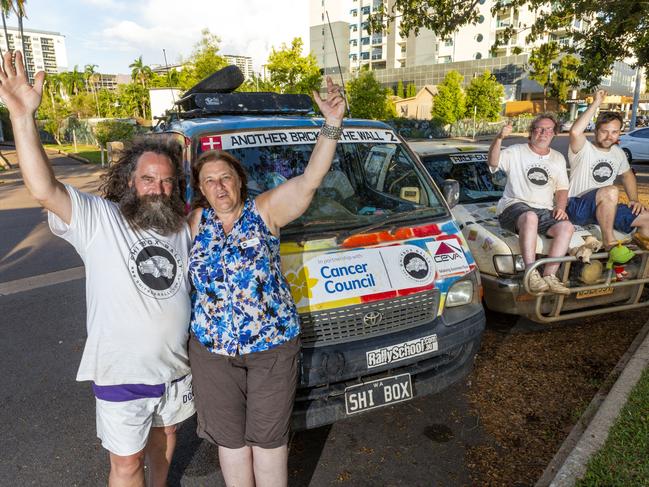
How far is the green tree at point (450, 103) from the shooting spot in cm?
4622

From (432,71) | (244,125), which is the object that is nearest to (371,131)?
(244,125)

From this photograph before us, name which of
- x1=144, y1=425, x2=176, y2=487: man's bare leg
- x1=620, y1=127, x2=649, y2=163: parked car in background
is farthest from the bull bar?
x1=620, y1=127, x2=649, y2=163: parked car in background

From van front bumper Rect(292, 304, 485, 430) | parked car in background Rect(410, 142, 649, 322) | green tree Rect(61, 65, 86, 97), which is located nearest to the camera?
van front bumper Rect(292, 304, 485, 430)

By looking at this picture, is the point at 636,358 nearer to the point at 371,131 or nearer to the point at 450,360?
the point at 450,360

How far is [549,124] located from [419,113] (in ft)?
188

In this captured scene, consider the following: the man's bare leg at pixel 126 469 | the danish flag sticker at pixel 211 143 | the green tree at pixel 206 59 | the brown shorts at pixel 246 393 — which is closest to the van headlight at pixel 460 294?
the brown shorts at pixel 246 393

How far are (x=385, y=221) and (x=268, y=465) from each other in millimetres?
1770

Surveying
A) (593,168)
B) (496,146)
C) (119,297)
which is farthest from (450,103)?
(119,297)

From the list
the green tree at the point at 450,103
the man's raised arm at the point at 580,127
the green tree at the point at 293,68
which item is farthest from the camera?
the green tree at the point at 450,103

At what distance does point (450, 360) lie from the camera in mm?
3150

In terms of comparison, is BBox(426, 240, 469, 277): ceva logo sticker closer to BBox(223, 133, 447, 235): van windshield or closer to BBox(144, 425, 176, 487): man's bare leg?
BBox(223, 133, 447, 235): van windshield

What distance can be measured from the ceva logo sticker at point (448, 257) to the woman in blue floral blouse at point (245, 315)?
4.36 ft

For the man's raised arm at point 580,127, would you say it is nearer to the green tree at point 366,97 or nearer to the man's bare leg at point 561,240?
the man's bare leg at point 561,240

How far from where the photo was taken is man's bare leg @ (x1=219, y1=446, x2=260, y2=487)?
7.52ft
